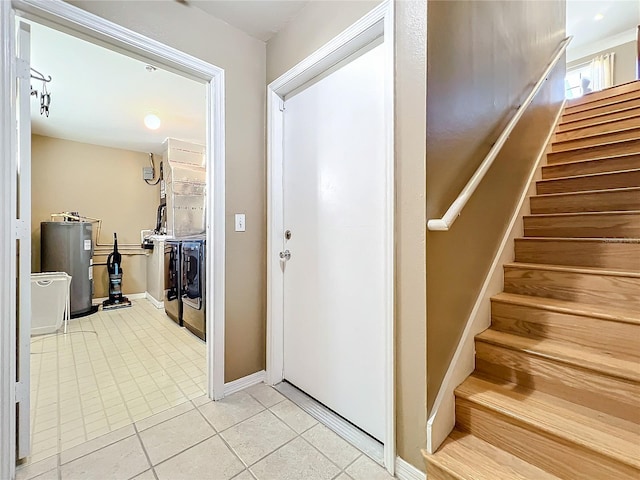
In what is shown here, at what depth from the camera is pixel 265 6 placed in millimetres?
1723

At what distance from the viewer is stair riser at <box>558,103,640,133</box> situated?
2.76 metres

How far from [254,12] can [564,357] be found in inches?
96.5

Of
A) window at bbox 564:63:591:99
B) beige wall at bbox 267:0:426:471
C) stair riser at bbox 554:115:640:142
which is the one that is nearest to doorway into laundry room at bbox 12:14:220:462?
beige wall at bbox 267:0:426:471

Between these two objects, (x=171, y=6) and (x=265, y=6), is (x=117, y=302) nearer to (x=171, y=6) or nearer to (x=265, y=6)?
(x=171, y=6)

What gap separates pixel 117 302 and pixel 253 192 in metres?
3.67

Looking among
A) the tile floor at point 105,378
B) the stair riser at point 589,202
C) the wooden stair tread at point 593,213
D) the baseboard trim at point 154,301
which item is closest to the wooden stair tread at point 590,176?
the stair riser at point 589,202

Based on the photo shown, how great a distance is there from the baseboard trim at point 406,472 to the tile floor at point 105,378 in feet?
4.34

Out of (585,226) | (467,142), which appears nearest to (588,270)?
(585,226)

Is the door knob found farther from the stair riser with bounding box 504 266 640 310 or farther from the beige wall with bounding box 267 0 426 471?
the stair riser with bounding box 504 266 640 310

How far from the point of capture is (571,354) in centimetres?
120

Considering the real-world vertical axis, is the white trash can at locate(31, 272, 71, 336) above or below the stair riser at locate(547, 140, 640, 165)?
below

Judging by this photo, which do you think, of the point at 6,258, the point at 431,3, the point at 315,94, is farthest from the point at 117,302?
the point at 431,3

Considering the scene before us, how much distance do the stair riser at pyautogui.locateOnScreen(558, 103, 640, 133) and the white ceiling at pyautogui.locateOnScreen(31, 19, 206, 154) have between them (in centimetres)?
358

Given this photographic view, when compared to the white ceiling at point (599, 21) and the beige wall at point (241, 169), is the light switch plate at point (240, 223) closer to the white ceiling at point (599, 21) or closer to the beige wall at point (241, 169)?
the beige wall at point (241, 169)
